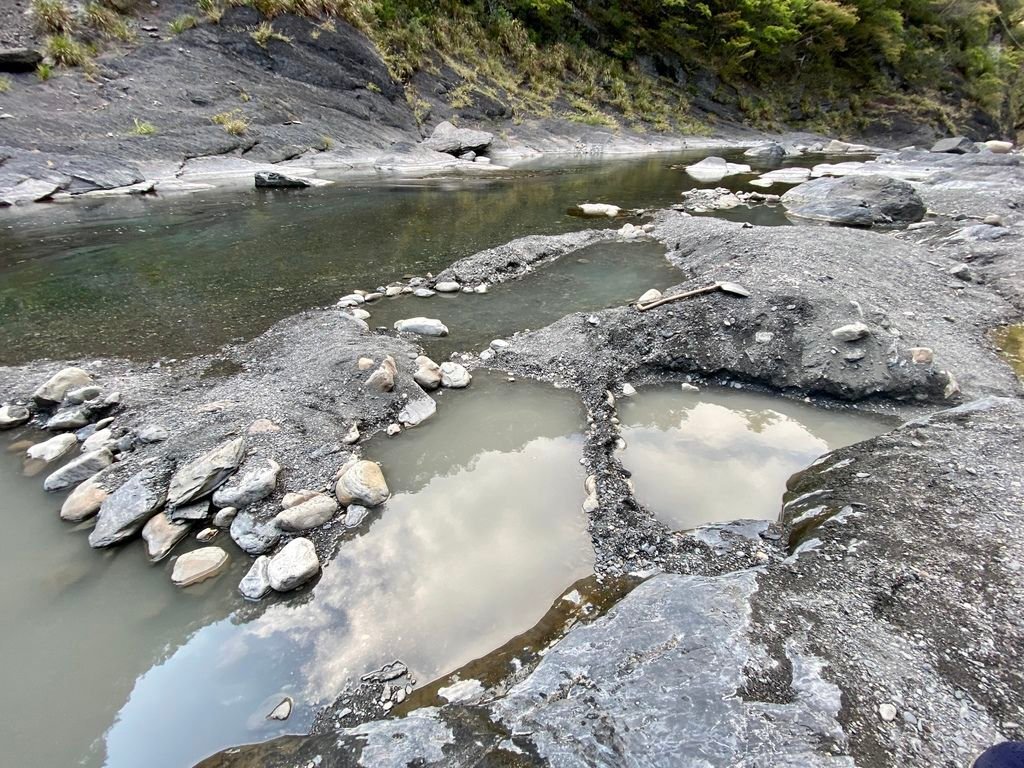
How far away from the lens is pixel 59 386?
4.71 metres

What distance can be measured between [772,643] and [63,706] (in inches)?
135

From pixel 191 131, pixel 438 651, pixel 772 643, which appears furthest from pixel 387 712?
pixel 191 131

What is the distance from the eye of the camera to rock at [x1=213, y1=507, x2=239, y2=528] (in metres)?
3.42

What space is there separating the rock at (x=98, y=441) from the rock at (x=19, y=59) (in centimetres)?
1946

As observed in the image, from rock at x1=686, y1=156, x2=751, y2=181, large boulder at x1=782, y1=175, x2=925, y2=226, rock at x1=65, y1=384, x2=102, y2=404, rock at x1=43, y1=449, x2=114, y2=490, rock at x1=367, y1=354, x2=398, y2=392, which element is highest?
rock at x1=65, y1=384, x2=102, y2=404

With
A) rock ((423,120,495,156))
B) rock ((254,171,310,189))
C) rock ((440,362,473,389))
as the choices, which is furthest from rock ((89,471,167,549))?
rock ((423,120,495,156))

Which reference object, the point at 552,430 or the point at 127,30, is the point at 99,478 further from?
the point at 127,30

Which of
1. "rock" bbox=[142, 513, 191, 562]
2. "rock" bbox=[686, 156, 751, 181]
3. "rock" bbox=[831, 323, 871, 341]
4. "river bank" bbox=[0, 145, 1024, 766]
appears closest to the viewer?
"river bank" bbox=[0, 145, 1024, 766]

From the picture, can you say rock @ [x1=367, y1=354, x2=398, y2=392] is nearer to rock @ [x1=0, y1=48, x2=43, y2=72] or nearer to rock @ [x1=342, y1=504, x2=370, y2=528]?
rock @ [x1=342, y1=504, x2=370, y2=528]

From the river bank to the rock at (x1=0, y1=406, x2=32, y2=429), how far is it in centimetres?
11

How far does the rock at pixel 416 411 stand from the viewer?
15.2ft

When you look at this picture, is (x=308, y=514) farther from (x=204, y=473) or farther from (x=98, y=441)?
(x=98, y=441)

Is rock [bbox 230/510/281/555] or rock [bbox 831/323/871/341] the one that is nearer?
rock [bbox 230/510/281/555]

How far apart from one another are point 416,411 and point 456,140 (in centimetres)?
2079
